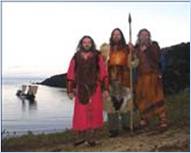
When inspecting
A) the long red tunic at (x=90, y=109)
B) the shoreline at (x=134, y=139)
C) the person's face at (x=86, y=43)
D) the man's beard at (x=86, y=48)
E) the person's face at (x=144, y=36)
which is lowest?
the shoreline at (x=134, y=139)

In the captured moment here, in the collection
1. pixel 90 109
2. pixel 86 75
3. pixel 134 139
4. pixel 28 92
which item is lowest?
pixel 134 139

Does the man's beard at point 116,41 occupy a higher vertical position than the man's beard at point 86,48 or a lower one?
higher

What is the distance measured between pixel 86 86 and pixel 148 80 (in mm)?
441

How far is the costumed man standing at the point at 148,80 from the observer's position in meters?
4.41

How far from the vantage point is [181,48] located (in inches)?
172

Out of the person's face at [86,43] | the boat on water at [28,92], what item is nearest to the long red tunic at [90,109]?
the person's face at [86,43]

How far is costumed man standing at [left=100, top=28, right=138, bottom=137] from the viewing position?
4410mm

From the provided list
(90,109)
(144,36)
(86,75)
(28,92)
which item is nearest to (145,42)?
(144,36)

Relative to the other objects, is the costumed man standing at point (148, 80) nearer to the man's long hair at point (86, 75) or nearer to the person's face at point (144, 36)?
the person's face at point (144, 36)

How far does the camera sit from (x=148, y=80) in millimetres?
4449

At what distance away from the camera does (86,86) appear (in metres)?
4.41

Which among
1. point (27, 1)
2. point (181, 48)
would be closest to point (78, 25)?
point (27, 1)

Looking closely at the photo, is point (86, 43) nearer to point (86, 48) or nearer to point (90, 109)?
point (86, 48)

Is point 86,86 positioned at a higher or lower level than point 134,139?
higher
